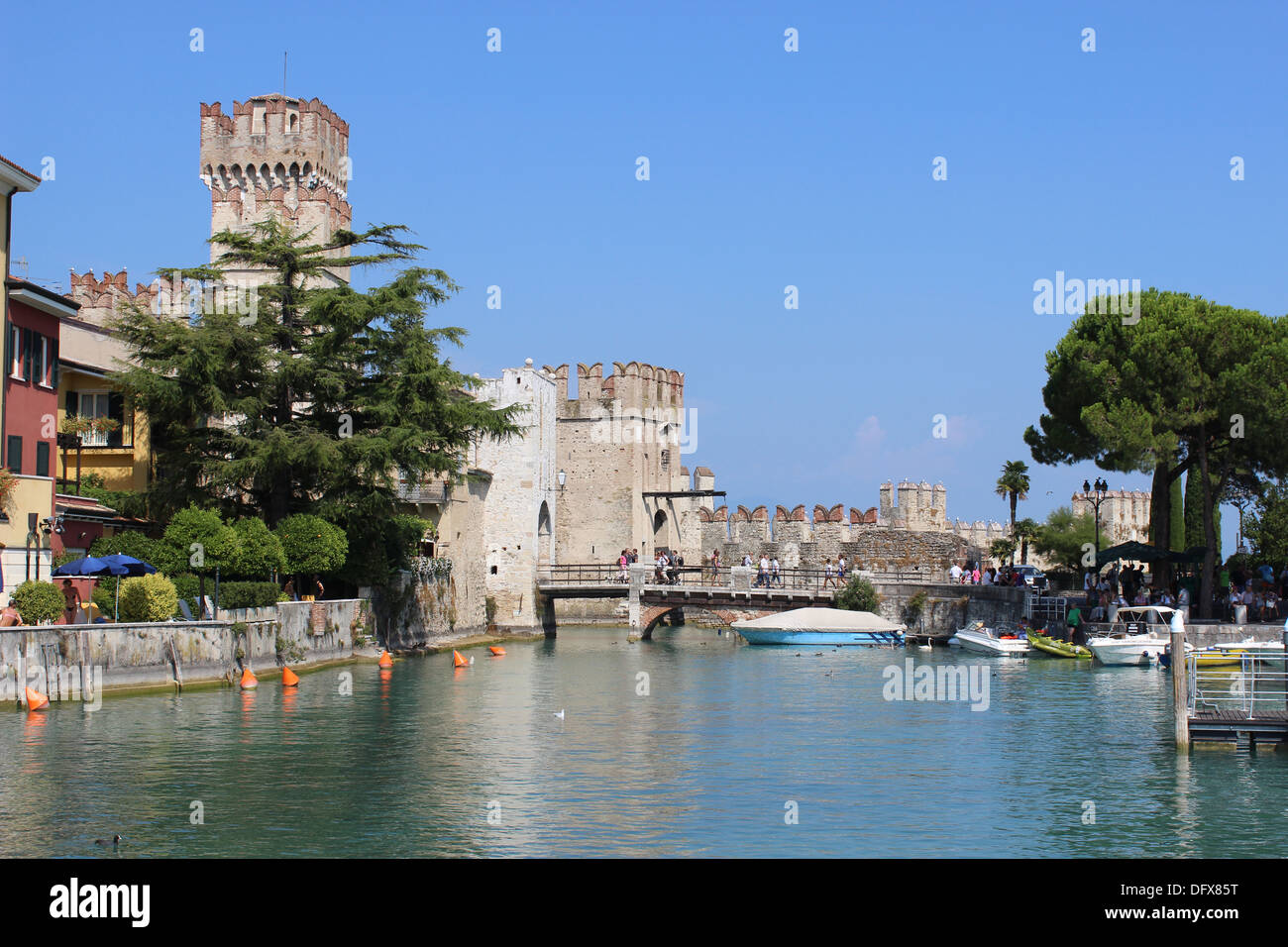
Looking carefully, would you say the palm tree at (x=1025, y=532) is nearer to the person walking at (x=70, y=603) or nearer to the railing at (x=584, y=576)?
the railing at (x=584, y=576)

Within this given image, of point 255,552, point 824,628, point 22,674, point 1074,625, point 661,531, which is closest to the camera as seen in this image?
point 22,674

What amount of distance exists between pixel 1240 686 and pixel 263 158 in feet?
141

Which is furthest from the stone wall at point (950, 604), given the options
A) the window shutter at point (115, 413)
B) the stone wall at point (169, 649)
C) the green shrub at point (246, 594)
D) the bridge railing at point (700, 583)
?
the window shutter at point (115, 413)

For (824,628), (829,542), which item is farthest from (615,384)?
(824,628)

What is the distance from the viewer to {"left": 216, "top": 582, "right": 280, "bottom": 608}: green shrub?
29.1 m

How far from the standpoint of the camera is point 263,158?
53.2 m

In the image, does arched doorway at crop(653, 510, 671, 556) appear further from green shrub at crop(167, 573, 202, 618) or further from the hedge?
green shrub at crop(167, 573, 202, 618)

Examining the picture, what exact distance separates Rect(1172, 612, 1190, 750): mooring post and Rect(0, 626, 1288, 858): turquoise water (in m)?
0.35

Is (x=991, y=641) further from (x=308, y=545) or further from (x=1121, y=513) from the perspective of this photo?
(x=1121, y=513)

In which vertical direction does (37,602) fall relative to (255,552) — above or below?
below

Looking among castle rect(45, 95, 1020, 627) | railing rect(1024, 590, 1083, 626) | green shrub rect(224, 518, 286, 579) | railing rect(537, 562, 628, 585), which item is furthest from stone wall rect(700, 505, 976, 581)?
green shrub rect(224, 518, 286, 579)

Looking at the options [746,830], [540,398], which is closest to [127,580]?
[746,830]

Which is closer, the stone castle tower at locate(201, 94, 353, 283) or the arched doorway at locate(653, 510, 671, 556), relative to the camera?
the stone castle tower at locate(201, 94, 353, 283)
